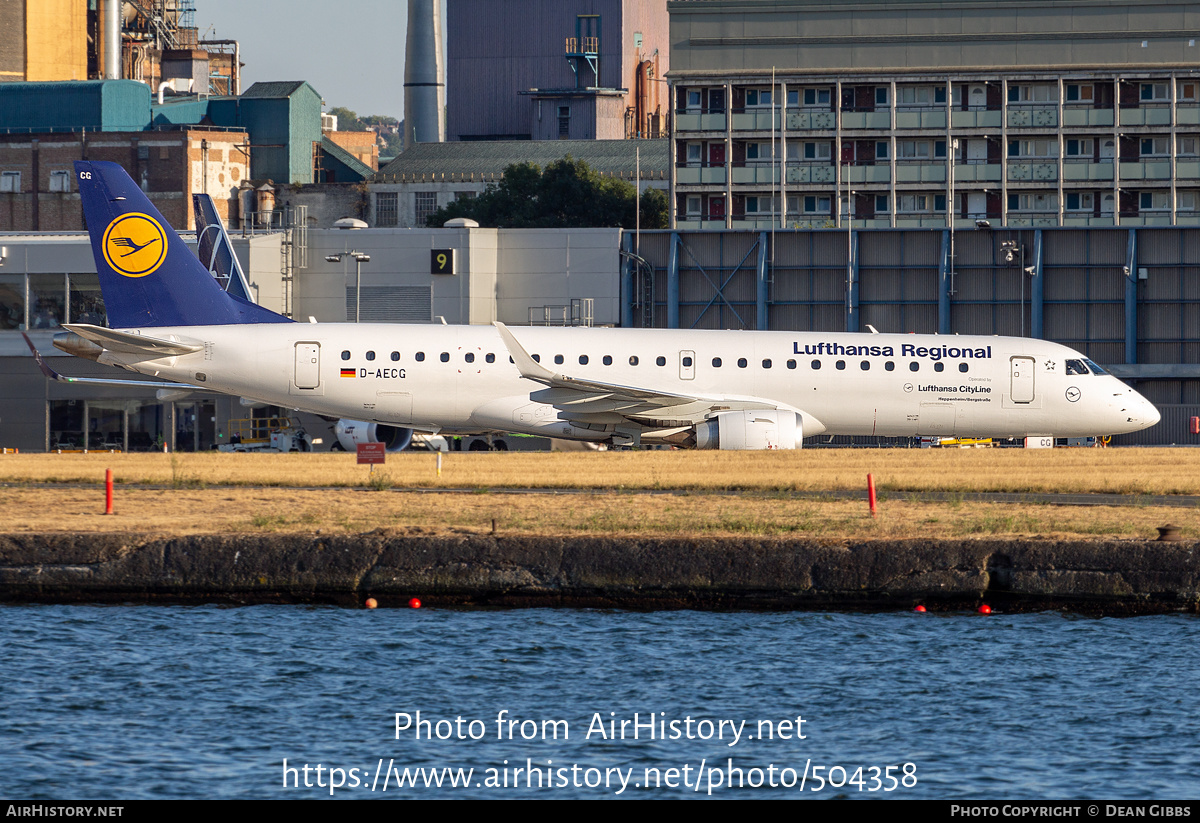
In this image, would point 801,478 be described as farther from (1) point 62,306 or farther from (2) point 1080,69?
(2) point 1080,69

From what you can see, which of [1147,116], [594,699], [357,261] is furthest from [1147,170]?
[594,699]

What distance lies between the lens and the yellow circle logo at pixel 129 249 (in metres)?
39.8

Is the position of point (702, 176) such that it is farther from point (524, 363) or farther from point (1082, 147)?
point (524, 363)

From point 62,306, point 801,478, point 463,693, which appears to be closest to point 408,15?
point 62,306

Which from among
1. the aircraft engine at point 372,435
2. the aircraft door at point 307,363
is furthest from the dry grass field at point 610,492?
the aircraft engine at point 372,435

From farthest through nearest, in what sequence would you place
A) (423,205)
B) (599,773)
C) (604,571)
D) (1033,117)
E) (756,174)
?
(423,205), (756,174), (1033,117), (604,571), (599,773)

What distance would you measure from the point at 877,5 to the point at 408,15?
2088 inches

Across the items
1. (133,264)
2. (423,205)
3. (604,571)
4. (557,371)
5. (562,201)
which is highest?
(423,205)

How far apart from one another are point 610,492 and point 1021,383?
15.4 meters

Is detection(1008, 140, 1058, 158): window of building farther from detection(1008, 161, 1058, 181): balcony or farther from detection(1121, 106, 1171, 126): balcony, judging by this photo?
detection(1121, 106, 1171, 126): balcony

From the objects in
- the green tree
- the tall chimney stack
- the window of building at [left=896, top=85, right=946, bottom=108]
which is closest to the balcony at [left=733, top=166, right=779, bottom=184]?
the window of building at [left=896, top=85, right=946, bottom=108]

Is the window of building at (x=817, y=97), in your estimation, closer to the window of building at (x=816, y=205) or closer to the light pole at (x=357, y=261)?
the window of building at (x=816, y=205)

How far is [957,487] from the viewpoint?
30.4 metres

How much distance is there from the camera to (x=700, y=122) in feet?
342
